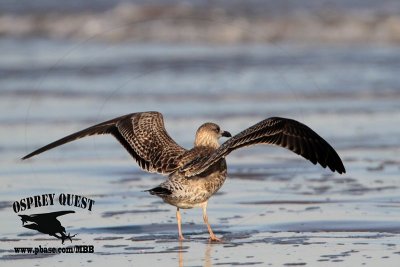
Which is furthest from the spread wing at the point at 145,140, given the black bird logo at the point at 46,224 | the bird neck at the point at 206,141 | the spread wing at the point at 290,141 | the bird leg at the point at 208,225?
the spread wing at the point at 290,141

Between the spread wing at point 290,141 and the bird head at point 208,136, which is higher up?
the bird head at point 208,136

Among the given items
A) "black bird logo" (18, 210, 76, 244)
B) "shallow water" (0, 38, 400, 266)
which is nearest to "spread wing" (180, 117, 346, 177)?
"shallow water" (0, 38, 400, 266)

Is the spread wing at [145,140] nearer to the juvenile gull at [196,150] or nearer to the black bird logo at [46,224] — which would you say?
the juvenile gull at [196,150]

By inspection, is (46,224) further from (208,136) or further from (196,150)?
(208,136)

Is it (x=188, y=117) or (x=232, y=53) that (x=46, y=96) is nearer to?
(x=188, y=117)

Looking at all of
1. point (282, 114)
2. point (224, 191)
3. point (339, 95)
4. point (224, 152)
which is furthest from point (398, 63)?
point (224, 152)

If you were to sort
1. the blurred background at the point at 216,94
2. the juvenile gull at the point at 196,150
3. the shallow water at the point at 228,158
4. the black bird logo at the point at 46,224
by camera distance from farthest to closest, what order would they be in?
1. the blurred background at the point at 216,94
2. the black bird logo at the point at 46,224
3. the juvenile gull at the point at 196,150
4. the shallow water at the point at 228,158

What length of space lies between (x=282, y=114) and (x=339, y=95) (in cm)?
143

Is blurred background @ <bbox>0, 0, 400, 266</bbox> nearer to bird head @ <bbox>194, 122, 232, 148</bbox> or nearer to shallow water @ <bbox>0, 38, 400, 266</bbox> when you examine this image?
shallow water @ <bbox>0, 38, 400, 266</bbox>

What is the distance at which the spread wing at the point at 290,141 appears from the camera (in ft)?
25.4

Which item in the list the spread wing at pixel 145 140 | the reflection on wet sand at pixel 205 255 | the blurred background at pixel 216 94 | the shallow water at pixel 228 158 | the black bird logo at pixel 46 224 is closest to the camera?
the reflection on wet sand at pixel 205 255

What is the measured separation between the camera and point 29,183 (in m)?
9.86

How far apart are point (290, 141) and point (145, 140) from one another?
1445 millimetres

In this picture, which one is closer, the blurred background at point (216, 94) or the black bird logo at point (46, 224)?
the black bird logo at point (46, 224)
